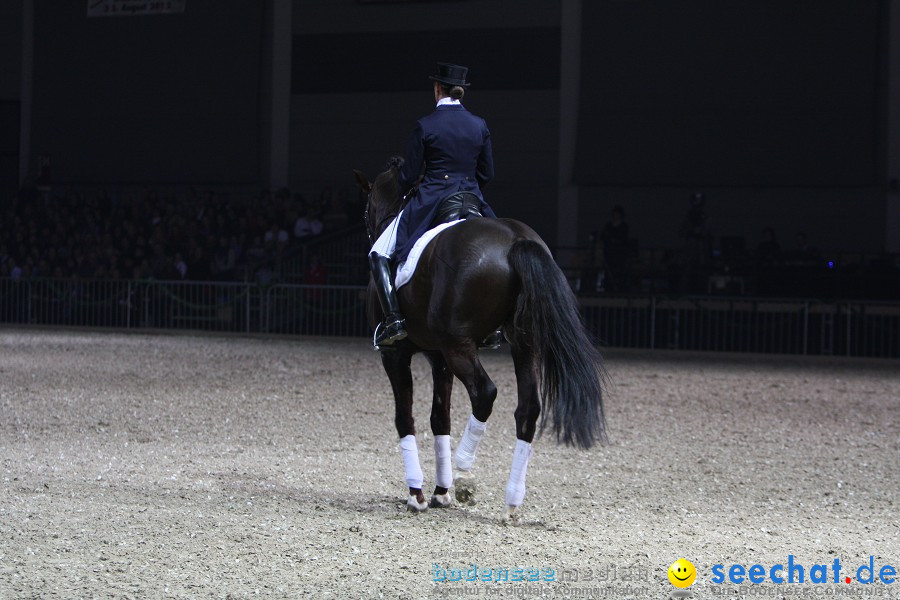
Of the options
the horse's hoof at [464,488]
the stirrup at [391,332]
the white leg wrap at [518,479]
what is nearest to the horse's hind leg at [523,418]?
the white leg wrap at [518,479]

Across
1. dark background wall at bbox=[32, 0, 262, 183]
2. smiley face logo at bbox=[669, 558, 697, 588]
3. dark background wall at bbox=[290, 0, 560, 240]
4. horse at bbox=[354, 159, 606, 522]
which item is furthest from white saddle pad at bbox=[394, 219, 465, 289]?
dark background wall at bbox=[32, 0, 262, 183]

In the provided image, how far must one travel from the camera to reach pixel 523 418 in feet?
18.7

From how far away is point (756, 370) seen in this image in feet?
51.7

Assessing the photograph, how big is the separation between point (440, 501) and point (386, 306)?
1174mm

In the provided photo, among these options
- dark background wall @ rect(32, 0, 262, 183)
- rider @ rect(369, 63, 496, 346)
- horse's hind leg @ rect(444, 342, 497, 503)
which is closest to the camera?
horse's hind leg @ rect(444, 342, 497, 503)

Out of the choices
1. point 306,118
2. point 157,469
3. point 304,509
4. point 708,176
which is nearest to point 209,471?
point 157,469

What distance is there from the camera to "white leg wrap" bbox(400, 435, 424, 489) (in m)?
6.12

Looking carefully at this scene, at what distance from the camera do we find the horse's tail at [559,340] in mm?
5637

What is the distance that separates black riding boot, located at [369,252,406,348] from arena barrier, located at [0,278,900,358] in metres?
12.8

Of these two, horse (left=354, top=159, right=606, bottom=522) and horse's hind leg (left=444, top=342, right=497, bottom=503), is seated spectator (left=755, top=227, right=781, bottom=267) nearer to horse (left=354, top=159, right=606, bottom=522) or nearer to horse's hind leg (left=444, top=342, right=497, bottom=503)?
horse (left=354, top=159, right=606, bottom=522)

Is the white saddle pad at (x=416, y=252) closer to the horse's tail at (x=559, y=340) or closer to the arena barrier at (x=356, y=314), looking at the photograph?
the horse's tail at (x=559, y=340)

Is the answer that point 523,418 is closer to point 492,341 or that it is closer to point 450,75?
point 492,341

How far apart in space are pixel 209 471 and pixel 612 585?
361cm

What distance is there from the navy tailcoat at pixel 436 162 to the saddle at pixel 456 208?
0.10ft
